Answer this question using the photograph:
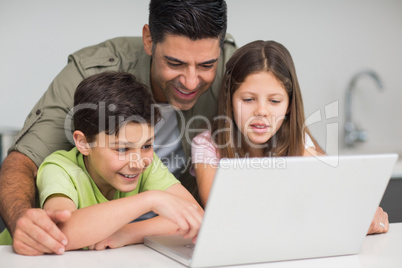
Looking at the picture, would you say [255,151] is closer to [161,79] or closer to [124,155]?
[161,79]

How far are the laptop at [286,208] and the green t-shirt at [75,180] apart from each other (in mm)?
375

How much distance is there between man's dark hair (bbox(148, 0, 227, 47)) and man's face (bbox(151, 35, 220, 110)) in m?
0.02

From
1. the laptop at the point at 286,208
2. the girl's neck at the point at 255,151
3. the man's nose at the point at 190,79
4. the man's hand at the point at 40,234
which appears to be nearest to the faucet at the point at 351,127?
the girl's neck at the point at 255,151

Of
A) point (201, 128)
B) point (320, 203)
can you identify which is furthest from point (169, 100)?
point (320, 203)

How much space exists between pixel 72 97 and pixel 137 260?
0.86 meters

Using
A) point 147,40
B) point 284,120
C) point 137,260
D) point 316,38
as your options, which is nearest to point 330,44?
point 316,38

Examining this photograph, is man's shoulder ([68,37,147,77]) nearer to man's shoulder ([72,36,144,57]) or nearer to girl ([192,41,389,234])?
man's shoulder ([72,36,144,57])

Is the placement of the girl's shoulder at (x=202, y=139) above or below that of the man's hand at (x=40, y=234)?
below

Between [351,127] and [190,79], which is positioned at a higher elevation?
[190,79]

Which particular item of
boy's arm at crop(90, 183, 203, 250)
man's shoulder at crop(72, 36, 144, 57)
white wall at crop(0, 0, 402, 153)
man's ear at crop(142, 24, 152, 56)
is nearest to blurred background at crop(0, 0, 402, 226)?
white wall at crop(0, 0, 402, 153)

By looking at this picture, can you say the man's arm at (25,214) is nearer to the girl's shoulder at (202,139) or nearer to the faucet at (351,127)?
the girl's shoulder at (202,139)

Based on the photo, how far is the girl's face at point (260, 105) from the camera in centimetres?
162

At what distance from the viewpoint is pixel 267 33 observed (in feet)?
10.6

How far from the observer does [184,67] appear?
167 cm
